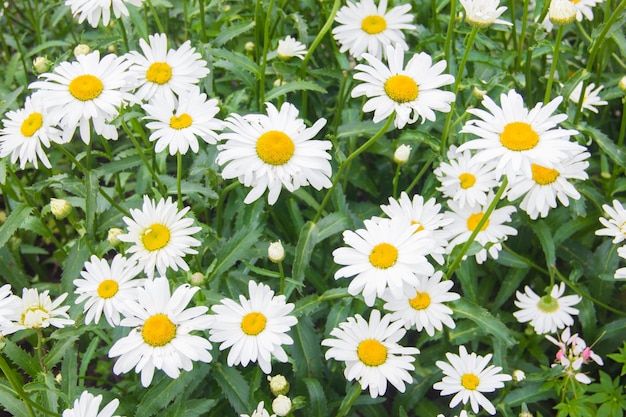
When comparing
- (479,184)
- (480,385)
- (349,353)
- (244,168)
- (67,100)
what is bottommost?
(480,385)

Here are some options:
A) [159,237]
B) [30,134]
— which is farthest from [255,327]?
[30,134]

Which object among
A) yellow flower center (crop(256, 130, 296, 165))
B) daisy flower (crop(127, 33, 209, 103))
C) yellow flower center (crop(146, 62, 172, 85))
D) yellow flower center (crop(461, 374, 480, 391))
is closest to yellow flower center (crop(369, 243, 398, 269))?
yellow flower center (crop(256, 130, 296, 165))

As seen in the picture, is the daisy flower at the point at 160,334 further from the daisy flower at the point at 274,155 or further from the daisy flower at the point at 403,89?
the daisy flower at the point at 403,89

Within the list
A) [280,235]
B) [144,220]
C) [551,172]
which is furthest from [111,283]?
[551,172]

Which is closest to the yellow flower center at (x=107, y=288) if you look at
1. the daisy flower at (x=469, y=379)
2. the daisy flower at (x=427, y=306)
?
the daisy flower at (x=427, y=306)

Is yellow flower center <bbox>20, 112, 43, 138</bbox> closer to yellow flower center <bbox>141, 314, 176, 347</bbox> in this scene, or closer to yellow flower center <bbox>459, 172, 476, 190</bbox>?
yellow flower center <bbox>141, 314, 176, 347</bbox>

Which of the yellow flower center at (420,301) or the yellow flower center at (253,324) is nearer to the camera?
the yellow flower center at (253,324)

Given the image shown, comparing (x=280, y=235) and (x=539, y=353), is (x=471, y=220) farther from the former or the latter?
(x=280, y=235)

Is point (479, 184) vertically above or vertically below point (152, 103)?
below
